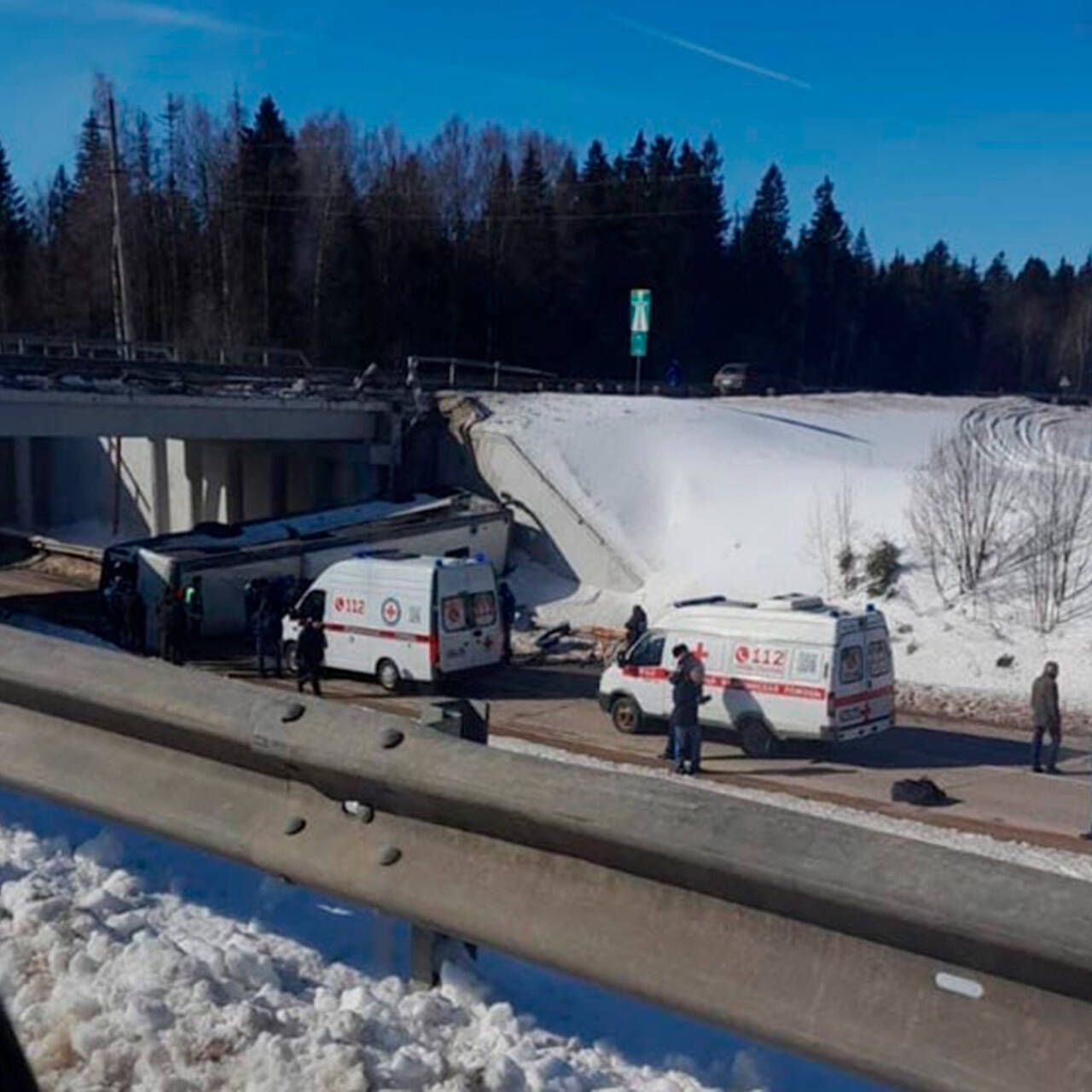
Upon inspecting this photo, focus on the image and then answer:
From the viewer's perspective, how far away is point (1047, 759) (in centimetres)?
2222

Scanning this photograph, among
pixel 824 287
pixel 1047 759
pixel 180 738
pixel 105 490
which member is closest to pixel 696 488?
pixel 1047 759

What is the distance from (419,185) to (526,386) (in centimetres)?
3009

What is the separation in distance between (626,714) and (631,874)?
20.1 m

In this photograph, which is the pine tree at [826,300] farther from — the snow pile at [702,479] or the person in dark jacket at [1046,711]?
the person in dark jacket at [1046,711]

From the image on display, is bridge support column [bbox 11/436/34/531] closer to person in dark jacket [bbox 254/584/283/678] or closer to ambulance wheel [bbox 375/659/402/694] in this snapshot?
person in dark jacket [bbox 254/584/283/678]

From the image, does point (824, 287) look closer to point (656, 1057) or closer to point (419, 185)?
point (419, 185)

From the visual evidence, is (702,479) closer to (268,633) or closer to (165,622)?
(268,633)

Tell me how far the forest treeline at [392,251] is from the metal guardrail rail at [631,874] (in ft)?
188

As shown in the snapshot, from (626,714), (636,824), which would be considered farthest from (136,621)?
(636,824)

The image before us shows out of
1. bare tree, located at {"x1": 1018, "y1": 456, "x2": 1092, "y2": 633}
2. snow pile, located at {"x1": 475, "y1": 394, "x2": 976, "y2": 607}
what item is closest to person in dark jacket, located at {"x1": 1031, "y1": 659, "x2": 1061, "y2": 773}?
bare tree, located at {"x1": 1018, "y1": 456, "x2": 1092, "y2": 633}

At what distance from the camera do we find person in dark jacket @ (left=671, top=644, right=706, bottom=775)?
2002cm

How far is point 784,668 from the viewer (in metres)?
21.0

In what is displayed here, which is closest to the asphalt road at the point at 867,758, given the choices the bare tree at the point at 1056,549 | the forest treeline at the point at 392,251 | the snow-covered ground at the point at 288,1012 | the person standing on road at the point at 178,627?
the person standing on road at the point at 178,627

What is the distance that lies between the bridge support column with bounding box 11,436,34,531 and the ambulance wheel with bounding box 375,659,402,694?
31.1m
